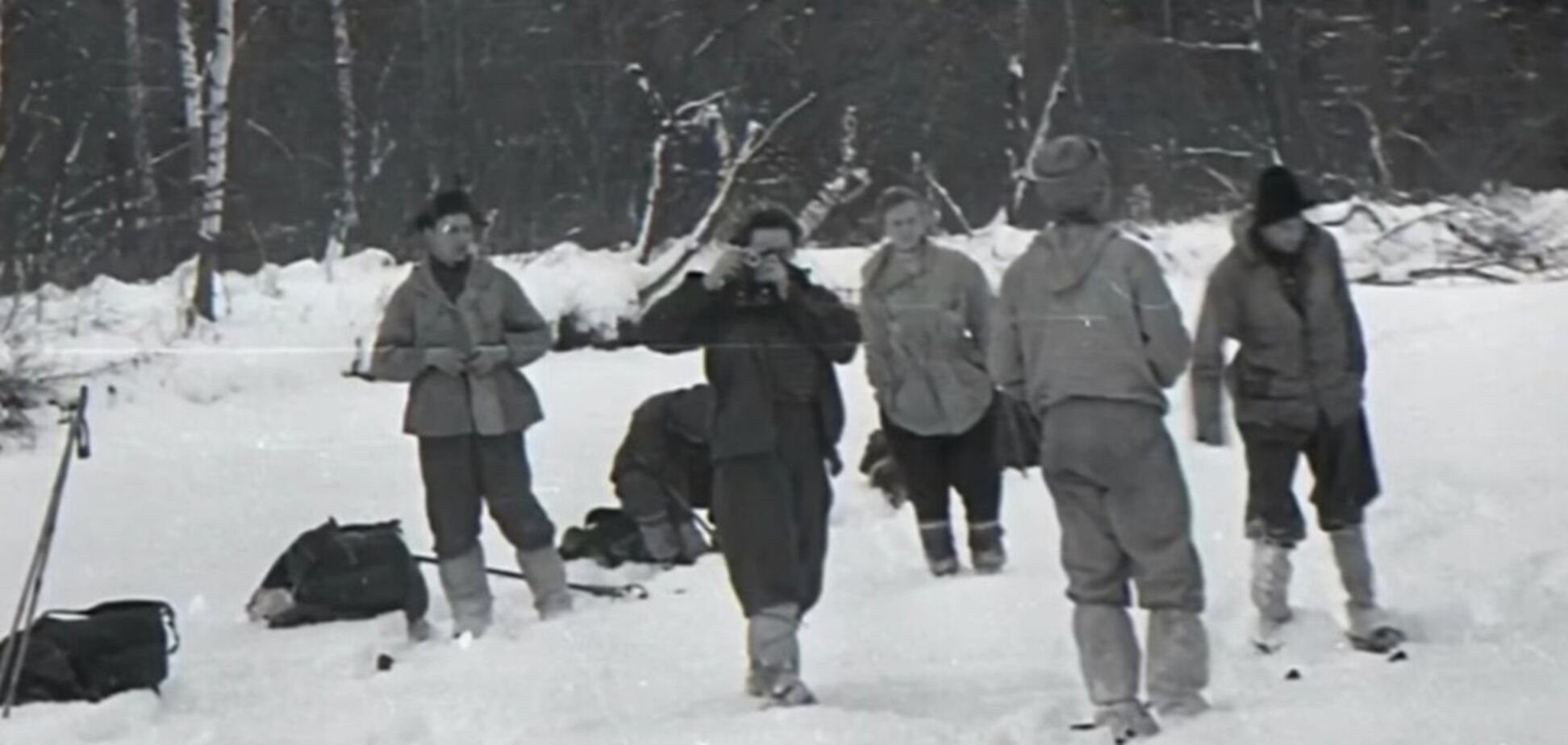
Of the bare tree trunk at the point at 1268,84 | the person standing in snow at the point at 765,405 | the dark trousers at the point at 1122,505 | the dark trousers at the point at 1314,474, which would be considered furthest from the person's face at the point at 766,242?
the bare tree trunk at the point at 1268,84

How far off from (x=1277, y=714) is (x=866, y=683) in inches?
28.8

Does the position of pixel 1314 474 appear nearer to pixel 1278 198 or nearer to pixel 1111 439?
pixel 1278 198

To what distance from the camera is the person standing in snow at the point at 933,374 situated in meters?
3.75

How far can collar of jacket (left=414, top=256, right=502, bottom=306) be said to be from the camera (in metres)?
3.52

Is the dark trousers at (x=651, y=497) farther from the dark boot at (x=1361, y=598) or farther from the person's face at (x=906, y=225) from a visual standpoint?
the dark boot at (x=1361, y=598)

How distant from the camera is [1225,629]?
9.99 feet

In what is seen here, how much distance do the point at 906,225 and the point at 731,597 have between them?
0.78m

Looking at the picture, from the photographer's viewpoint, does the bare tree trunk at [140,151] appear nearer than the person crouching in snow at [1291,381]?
No

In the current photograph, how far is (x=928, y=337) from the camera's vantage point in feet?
12.6

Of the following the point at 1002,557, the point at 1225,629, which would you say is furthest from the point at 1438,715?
the point at 1002,557

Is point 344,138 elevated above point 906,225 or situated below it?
above

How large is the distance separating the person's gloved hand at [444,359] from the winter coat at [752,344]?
77 cm

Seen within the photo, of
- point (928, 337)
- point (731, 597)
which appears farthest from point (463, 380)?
point (928, 337)

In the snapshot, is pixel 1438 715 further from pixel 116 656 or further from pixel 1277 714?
pixel 116 656
